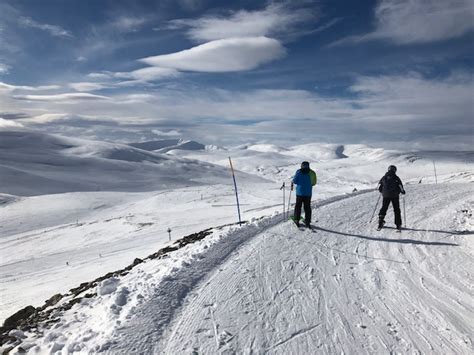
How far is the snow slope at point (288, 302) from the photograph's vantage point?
469 cm

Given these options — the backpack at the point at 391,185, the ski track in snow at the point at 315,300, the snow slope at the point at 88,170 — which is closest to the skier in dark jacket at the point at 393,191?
the backpack at the point at 391,185

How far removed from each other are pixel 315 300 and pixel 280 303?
0.66m

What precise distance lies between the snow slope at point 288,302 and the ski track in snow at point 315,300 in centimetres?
2

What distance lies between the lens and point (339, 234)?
10.6 m

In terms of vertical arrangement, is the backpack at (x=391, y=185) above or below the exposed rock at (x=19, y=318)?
above

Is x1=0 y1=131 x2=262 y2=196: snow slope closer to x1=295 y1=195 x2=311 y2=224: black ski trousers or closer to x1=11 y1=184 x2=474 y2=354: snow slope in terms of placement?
x1=295 y1=195 x2=311 y2=224: black ski trousers

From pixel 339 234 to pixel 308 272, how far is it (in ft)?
12.5

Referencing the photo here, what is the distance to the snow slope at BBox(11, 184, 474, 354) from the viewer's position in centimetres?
469

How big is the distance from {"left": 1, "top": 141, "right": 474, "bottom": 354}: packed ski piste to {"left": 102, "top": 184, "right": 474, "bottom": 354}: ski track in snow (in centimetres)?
2

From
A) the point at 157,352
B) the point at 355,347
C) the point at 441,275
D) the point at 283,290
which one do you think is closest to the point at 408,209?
the point at 441,275

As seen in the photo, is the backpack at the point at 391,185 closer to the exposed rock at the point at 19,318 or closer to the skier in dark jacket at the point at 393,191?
the skier in dark jacket at the point at 393,191

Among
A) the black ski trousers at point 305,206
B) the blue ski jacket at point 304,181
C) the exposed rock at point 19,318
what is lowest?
the exposed rock at point 19,318

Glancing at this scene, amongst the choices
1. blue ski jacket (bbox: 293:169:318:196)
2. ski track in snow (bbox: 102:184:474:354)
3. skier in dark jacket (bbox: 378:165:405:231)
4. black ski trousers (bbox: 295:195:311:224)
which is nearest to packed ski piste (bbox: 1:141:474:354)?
ski track in snow (bbox: 102:184:474:354)

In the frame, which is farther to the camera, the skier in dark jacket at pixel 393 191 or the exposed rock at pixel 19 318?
the skier in dark jacket at pixel 393 191
